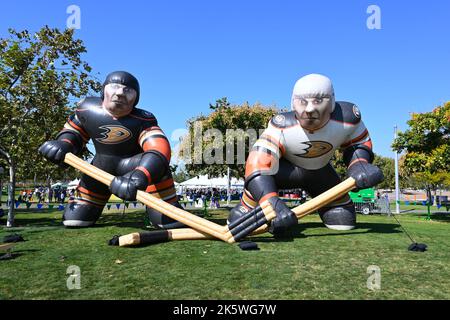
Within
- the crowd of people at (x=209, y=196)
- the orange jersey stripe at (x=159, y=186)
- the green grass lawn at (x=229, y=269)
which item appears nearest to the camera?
the green grass lawn at (x=229, y=269)

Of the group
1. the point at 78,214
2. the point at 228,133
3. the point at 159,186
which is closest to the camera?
the point at 159,186

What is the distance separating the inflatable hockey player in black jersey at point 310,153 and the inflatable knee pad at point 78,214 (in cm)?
356

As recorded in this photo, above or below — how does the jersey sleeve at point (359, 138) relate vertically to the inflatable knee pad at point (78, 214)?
above

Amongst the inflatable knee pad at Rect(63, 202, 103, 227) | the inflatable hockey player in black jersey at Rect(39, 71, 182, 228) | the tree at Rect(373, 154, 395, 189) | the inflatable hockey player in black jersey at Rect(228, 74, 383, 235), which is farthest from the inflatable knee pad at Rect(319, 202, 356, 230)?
the tree at Rect(373, 154, 395, 189)

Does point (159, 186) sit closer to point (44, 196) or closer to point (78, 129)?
point (78, 129)

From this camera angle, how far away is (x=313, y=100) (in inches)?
275

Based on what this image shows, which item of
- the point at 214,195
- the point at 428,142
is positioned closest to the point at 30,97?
the point at 428,142

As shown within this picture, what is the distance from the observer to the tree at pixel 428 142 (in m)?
12.5

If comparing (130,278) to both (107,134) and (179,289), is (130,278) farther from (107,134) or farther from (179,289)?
(107,134)

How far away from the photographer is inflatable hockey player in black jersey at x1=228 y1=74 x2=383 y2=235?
699 centimetres

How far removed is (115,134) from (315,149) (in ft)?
14.2

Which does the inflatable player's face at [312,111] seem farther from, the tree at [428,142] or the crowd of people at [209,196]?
the crowd of people at [209,196]

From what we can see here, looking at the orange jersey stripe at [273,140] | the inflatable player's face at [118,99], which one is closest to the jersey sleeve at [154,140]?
the inflatable player's face at [118,99]

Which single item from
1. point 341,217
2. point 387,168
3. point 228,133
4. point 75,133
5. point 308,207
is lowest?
point 341,217
